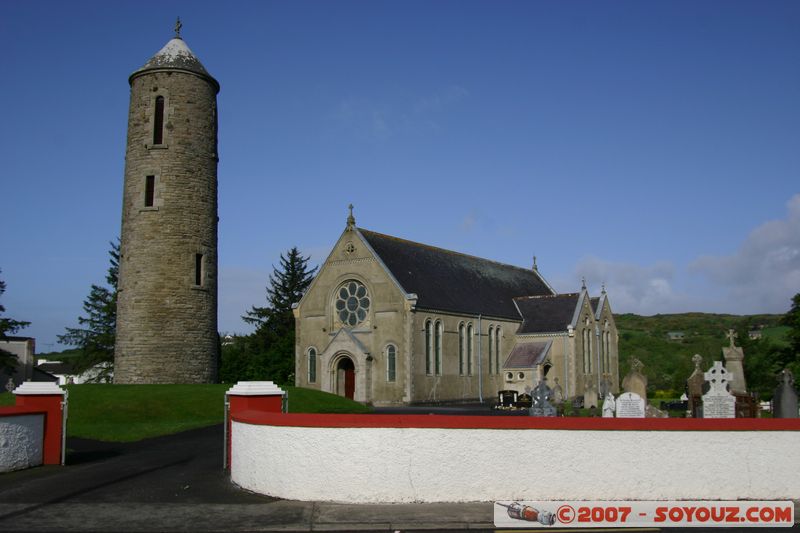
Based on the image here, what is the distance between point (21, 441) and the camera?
A: 15.0 m

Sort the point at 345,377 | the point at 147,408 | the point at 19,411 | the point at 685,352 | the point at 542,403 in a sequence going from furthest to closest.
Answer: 1. the point at 685,352
2. the point at 345,377
3. the point at 147,408
4. the point at 542,403
5. the point at 19,411

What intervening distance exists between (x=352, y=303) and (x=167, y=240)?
12.8 metres

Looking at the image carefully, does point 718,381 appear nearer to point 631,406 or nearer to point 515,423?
point 631,406

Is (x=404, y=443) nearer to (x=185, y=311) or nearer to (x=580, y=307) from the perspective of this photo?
(x=185, y=311)

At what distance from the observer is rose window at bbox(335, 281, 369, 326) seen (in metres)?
43.2

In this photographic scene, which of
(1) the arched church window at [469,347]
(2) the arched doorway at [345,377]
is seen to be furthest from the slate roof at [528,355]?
(2) the arched doorway at [345,377]

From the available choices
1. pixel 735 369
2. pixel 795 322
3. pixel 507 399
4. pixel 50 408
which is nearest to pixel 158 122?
pixel 50 408

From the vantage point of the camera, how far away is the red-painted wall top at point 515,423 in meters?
11.8

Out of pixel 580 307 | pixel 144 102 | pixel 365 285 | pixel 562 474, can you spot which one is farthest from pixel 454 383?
pixel 562 474

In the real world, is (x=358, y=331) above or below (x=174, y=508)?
above

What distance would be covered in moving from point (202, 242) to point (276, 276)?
4050 cm

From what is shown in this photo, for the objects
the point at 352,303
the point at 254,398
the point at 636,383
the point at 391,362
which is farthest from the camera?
the point at 352,303

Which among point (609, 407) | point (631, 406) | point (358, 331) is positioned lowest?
point (609, 407)

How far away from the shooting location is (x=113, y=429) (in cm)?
2331
